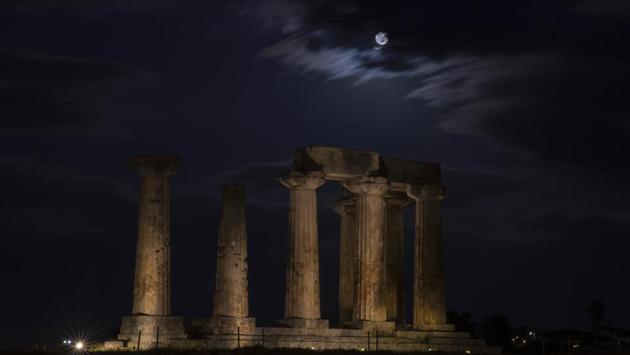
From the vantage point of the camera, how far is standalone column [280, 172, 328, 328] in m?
A: 66.8

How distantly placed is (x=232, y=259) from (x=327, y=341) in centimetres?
726

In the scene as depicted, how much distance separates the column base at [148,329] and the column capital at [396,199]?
68.0ft

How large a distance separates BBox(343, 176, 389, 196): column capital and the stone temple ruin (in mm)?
57

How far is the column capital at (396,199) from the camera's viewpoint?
75688 millimetres

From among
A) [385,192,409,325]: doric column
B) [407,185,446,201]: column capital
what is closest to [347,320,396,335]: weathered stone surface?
[385,192,409,325]: doric column

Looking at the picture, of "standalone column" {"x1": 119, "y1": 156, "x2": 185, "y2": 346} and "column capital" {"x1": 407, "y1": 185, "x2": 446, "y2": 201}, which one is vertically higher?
"column capital" {"x1": 407, "y1": 185, "x2": 446, "y2": 201}

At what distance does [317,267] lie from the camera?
2665 inches

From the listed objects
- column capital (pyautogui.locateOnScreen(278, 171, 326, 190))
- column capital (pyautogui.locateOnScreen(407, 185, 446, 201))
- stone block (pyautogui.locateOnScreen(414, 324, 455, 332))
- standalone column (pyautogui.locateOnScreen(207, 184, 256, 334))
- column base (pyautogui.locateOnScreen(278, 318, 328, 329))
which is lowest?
column base (pyautogui.locateOnScreen(278, 318, 328, 329))

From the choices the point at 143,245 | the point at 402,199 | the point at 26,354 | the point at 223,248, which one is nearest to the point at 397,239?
the point at 402,199

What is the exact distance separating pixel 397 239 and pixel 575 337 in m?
50.1

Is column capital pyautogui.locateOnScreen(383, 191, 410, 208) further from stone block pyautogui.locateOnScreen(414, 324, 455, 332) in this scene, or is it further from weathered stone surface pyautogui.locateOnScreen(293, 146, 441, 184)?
stone block pyautogui.locateOnScreen(414, 324, 455, 332)

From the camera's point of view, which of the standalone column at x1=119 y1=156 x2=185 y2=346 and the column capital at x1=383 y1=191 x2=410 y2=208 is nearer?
the standalone column at x1=119 y1=156 x2=185 y2=346

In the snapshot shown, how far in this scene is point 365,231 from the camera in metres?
69.8

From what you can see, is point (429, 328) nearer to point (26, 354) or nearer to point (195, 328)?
point (195, 328)
